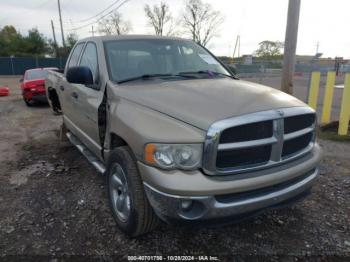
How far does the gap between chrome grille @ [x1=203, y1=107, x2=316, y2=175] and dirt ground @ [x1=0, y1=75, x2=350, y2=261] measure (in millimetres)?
801

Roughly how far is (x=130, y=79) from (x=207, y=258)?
1949 mm

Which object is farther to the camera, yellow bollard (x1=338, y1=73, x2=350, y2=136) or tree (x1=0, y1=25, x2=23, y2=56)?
tree (x1=0, y1=25, x2=23, y2=56)

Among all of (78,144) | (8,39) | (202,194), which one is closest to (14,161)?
(78,144)

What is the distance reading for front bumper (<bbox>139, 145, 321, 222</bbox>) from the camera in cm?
220

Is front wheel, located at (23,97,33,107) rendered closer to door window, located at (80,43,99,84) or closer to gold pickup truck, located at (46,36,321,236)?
door window, located at (80,43,99,84)

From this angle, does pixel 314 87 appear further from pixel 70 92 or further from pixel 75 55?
pixel 70 92

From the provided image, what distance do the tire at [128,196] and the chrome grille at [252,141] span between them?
66 cm

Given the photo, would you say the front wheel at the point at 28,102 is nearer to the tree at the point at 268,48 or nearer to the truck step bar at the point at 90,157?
the truck step bar at the point at 90,157

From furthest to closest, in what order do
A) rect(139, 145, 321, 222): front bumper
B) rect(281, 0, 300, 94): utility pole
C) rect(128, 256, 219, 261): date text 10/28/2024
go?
rect(281, 0, 300, 94): utility pole
rect(128, 256, 219, 261): date text 10/28/2024
rect(139, 145, 321, 222): front bumper

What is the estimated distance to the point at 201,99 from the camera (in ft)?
8.61

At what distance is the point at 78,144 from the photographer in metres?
4.69

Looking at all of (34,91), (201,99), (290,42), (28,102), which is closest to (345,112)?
(290,42)

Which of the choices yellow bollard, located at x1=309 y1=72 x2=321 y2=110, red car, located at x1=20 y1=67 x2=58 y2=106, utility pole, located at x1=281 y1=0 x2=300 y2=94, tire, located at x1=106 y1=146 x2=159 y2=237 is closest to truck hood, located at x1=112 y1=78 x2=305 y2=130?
tire, located at x1=106 y1=146 x2=159 y2=237

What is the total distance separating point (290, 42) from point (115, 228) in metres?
5.16
